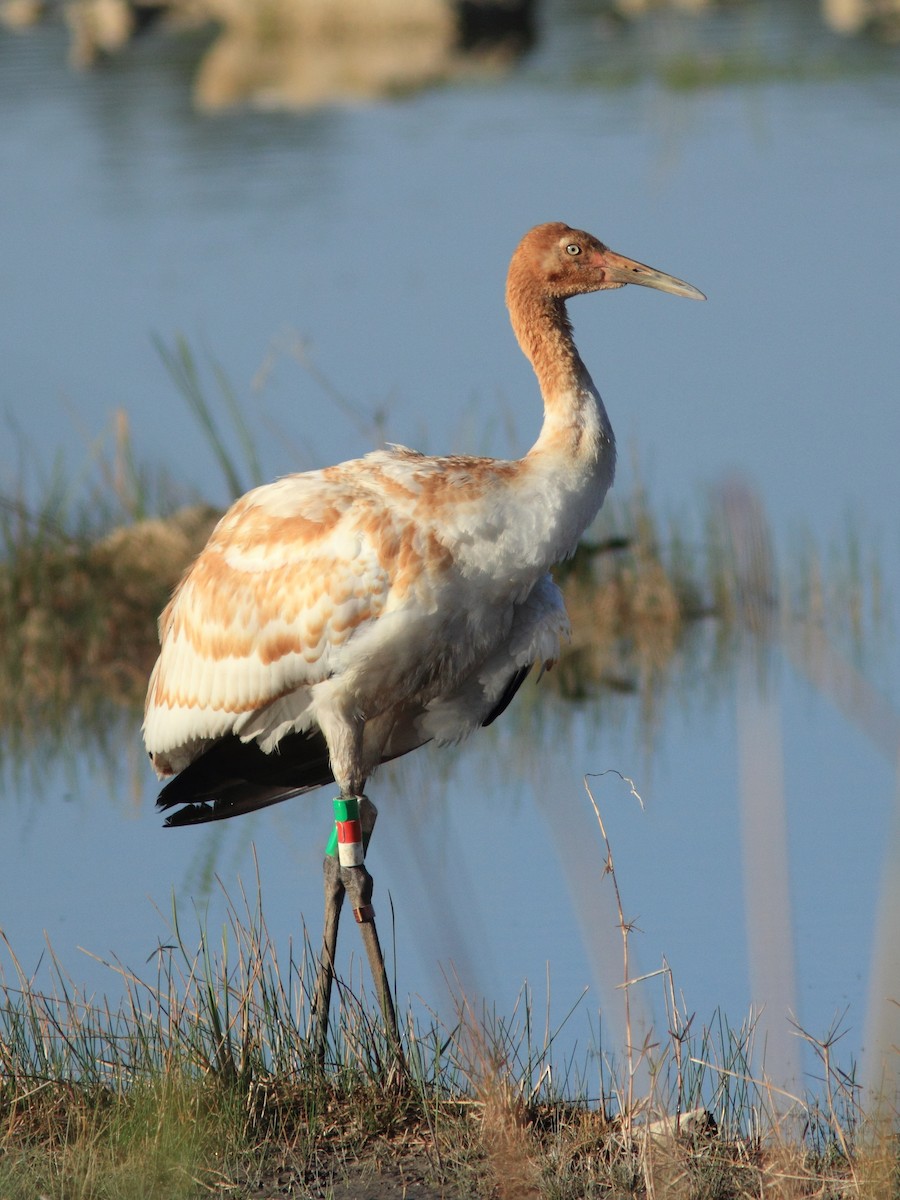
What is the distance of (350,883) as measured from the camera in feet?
18.0

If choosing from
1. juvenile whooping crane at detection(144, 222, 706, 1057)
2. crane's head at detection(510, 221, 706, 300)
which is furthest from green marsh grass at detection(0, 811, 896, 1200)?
crane's head at detection(510, 221, 706, 300)

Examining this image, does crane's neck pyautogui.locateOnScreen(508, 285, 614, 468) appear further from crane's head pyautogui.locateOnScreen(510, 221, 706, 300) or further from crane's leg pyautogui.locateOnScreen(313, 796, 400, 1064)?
crane's leg pyautogui.locateOnScreen(313, 796, 400, 1064)

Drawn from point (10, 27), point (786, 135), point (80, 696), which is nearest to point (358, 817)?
point (80, 696)

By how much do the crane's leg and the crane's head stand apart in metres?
1.43

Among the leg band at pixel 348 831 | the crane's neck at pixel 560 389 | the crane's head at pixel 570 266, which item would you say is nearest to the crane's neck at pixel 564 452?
the crane's neck at pixel 560 389

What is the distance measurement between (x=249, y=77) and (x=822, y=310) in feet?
45.8

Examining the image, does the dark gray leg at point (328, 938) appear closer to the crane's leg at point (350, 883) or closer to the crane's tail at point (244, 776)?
the crane's leg at point (350, 883)

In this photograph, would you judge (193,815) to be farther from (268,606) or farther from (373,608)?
(373,608)

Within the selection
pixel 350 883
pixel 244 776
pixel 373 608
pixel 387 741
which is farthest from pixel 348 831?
pixel 373 608

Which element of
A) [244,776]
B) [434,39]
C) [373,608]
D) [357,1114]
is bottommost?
[357,1114]

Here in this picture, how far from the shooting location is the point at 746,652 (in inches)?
370

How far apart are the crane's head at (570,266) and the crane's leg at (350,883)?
4.68 feet

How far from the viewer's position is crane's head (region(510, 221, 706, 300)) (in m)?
5.57

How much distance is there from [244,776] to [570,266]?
5.25ft
